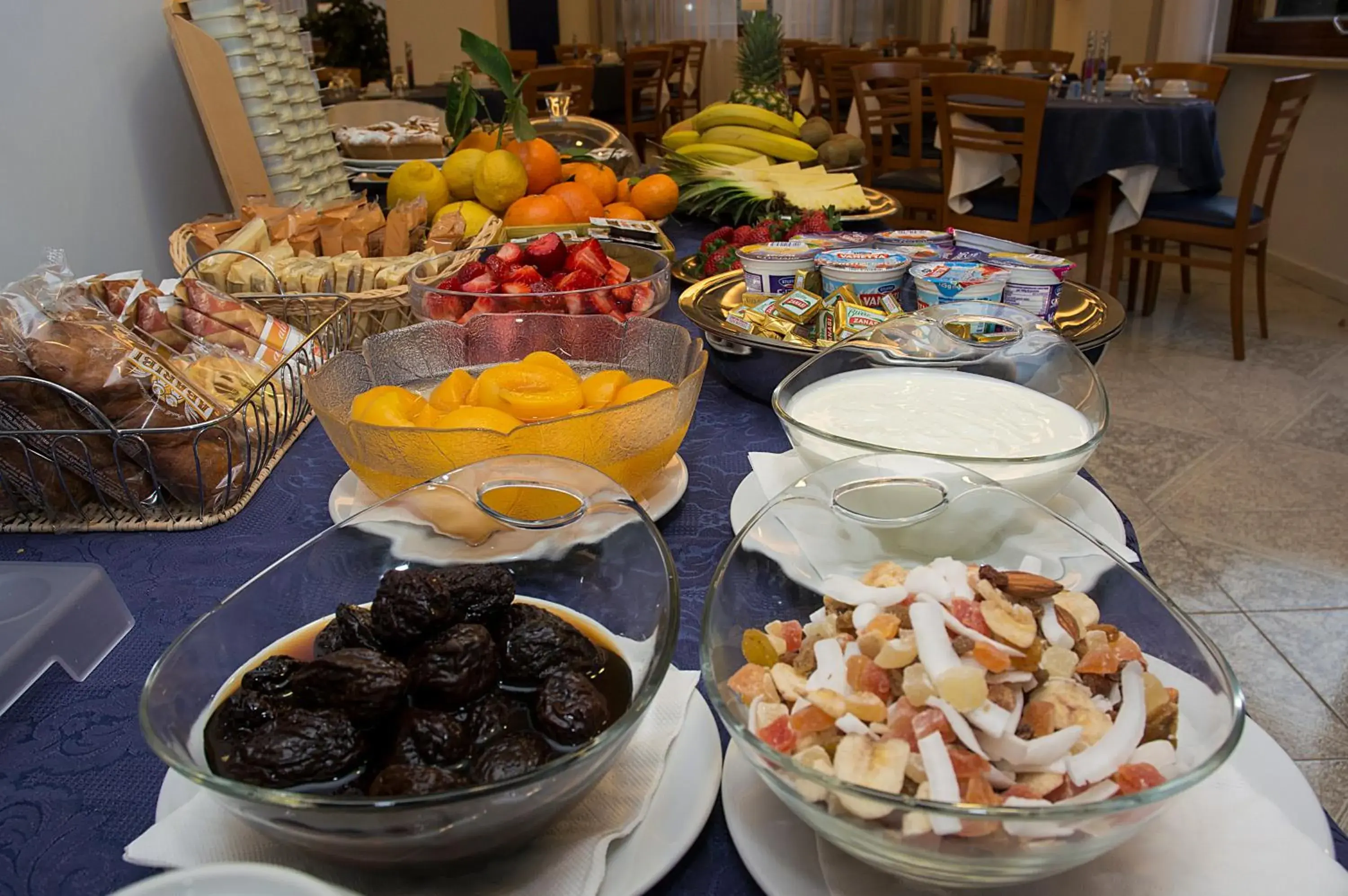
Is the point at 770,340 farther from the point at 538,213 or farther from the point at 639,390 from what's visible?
the point at 538,213

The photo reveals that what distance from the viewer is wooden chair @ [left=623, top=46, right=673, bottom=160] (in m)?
6.11

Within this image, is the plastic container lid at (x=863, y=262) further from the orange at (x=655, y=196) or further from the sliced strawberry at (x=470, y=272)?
the orange at (x=655, y=196)

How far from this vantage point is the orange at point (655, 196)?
5.85 ft

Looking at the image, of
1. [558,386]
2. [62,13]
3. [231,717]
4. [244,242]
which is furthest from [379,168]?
[231,717]

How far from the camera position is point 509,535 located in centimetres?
60

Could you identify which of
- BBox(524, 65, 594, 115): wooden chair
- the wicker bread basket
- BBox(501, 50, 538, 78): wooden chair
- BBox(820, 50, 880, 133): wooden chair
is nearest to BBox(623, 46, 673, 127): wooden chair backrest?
BBox(501, 50, 538, 78): wooden chair

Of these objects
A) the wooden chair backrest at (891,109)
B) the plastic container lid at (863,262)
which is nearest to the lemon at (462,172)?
the plastic container lid at (863,262)

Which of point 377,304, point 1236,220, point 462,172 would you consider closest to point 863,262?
point 377,304

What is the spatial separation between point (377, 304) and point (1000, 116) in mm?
2767

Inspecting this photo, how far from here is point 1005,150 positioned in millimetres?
3109

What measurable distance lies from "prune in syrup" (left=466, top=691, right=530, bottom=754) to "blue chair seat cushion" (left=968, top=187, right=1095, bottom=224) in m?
3.16

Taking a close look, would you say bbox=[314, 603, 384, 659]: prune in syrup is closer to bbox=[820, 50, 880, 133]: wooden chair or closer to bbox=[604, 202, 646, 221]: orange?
bbox=[604, 202, 646, 221]: orange

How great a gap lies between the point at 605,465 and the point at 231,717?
12.7 inches

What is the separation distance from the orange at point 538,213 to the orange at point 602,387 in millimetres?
805
